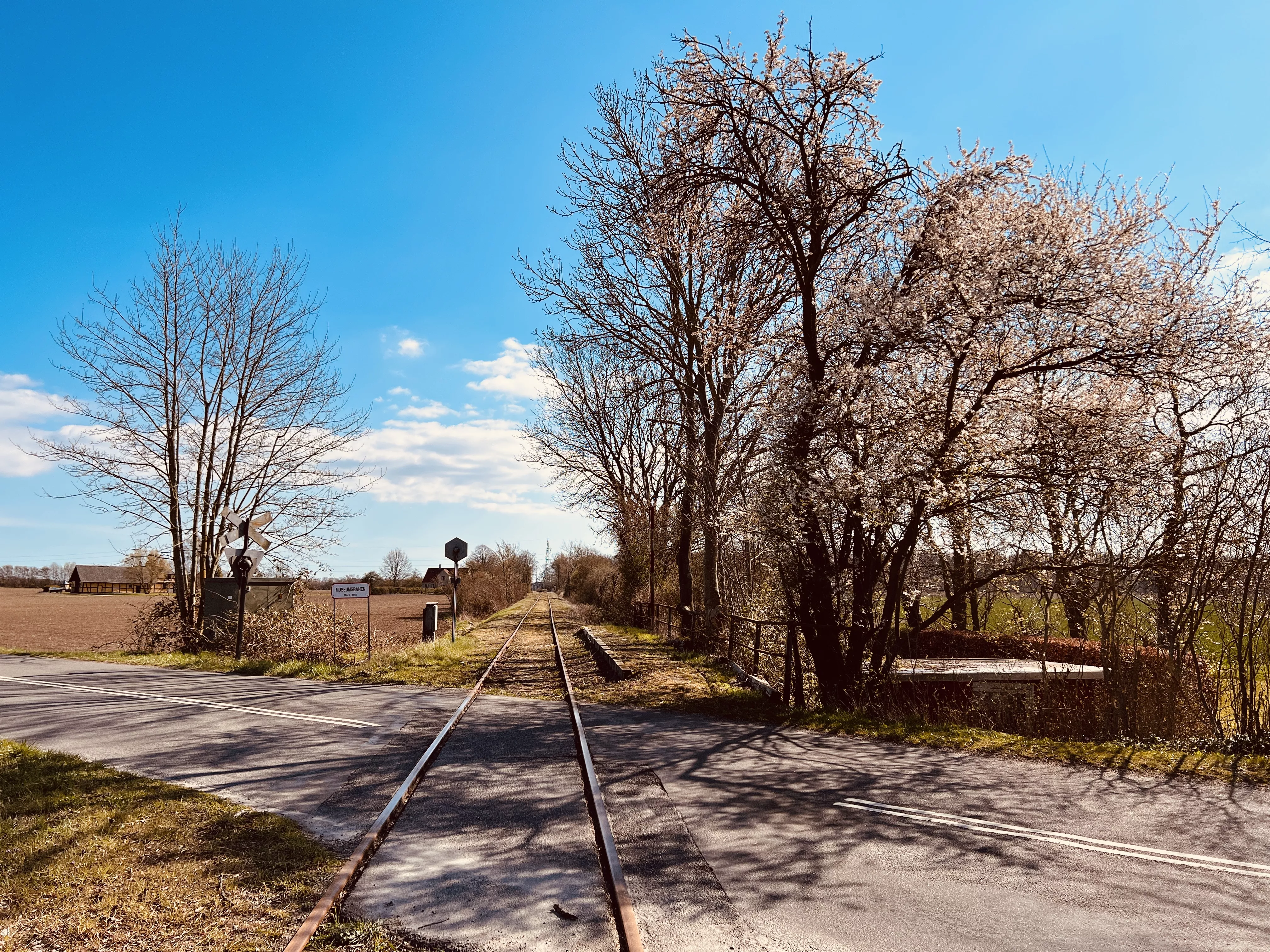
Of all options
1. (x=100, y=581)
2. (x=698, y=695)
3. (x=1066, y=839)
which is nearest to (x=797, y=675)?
(x=698, y=695)

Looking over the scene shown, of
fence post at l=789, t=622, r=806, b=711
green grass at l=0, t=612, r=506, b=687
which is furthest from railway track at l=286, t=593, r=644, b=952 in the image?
fence post at l=789, t=622, r=806, b=711

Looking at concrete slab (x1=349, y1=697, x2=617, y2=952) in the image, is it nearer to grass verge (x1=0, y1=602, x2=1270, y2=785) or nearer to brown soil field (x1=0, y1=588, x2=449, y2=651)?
grass verge (x1=0, y1=602, x2=1270, y2=785)

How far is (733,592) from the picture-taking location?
2134cm

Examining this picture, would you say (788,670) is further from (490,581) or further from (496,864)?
(490,581)

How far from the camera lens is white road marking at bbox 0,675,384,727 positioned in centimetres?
1029

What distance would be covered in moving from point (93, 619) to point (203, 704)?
40106 millimetres

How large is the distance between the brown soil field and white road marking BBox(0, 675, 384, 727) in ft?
25.9

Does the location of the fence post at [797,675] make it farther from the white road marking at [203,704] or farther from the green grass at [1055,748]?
the white road marking at [203,704]

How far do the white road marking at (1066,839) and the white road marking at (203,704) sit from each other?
6379 mm

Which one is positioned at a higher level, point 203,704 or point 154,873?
point 154,873

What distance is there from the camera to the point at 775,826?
19.3ft

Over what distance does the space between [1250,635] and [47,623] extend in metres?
46.6

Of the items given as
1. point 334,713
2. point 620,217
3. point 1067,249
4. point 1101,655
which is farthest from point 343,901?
point 620,217

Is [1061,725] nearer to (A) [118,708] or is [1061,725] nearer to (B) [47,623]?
(A) [118,708]
